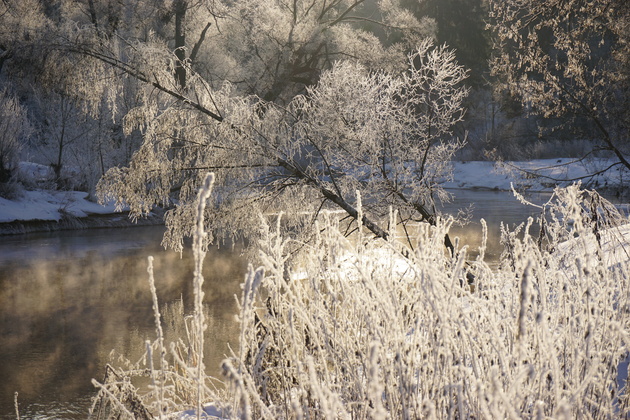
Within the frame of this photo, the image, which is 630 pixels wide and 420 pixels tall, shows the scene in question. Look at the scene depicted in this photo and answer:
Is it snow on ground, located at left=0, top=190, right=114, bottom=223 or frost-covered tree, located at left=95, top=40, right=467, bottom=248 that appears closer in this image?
frost-covered tree, located at left=95, top=40, right=467, bottom=248

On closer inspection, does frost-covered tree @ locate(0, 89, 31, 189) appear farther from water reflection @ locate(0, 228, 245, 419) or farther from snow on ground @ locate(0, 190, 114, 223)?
water reflection @ locate(0, 228, 245, 419)

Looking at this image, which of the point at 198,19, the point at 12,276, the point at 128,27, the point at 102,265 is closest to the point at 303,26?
the point at 198,19

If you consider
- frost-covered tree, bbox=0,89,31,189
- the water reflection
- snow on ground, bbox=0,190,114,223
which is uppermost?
frost-covered tree, bbox=0,89,31,189

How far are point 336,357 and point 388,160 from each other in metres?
5.97

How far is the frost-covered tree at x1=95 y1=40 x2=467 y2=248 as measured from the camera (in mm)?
7453

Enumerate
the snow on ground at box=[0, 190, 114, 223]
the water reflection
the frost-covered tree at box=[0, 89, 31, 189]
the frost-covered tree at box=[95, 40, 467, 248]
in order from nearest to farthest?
the water reflection
the frost-covered tree at box=[95, 40, 467, 248]
the snow on ground at box=[0, 190, 114, 223]
the frost-covered tree at box=[0, 89, 31, 189]

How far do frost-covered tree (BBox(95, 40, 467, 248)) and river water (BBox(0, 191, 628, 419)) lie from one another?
4.80 ft

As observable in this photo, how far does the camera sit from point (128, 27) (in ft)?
53.0

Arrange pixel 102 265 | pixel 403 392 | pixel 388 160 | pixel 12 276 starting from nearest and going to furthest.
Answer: pixel 403 392, pixel 388 160, pixel 12 276, pixel 102 265

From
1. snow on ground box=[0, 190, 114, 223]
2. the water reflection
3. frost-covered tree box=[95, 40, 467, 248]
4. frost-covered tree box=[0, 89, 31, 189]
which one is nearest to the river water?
the water reflection

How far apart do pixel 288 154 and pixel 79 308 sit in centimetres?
428

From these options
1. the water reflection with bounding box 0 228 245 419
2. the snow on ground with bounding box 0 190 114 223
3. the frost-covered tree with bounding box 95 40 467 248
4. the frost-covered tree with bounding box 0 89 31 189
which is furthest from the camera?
the frost-covered tree with bounding box 0 89 31 189

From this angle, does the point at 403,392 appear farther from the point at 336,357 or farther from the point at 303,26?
the point at 303,26

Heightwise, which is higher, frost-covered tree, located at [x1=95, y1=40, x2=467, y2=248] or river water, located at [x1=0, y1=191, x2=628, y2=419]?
frost-covered tree, located at [x1=95, y1=40, x2=467, y2=248]
